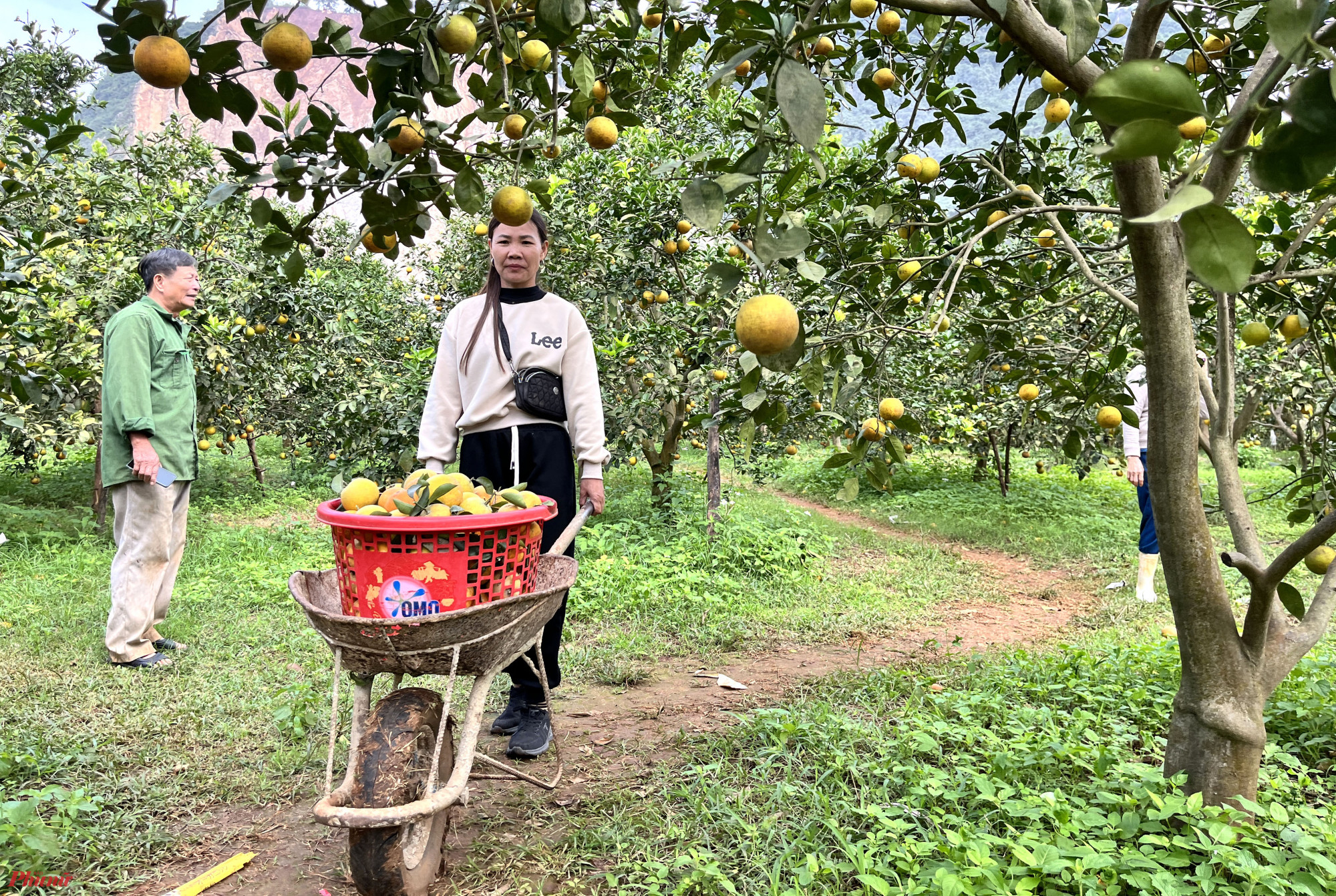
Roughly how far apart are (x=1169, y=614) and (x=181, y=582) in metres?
6.00

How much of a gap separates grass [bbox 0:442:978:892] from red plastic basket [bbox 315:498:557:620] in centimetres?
108

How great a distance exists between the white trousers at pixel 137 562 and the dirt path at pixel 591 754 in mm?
1570

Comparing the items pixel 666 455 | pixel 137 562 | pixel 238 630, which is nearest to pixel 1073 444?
pixel 137 562

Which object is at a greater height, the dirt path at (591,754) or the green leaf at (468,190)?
the green leaf at (468,190)

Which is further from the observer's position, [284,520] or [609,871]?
[284,520]

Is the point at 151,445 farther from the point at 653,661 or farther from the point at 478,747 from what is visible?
the point at 653,661

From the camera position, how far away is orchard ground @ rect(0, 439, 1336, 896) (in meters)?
2.03

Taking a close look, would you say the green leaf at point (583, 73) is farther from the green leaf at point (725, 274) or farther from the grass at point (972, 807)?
the grass at point (972, 807)

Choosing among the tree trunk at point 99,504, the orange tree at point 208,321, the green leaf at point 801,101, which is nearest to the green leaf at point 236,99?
the green leaf at point 801,101

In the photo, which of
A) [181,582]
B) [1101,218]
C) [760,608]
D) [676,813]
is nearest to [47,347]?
[181,582]

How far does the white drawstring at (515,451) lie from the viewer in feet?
9.02

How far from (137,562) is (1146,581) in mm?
5497

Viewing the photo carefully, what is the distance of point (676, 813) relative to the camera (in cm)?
239

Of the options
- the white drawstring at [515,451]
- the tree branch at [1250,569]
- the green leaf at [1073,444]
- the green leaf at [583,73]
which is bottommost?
the tree branch at [1250,569]
